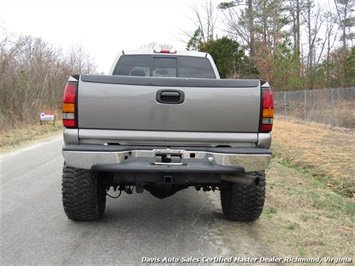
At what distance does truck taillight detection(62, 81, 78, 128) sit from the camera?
347cm

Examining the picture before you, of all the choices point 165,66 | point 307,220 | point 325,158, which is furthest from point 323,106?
point 307,220

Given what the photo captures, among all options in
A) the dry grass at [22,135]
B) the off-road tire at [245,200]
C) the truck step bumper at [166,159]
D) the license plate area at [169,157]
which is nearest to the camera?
the truck step bumper at [166,159]

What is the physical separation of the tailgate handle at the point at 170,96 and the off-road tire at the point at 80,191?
1.15 metres

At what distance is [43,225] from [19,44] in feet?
58.0

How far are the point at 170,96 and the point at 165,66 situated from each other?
6.94ft

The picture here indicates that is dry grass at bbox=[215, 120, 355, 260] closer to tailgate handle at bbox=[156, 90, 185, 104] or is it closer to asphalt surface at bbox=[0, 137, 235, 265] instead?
asphalt surface at bbox=[0, 137, 235, 265]

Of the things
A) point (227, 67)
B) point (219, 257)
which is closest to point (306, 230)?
point (219, 257)

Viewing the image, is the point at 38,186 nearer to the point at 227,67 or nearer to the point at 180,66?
the point at 180,66

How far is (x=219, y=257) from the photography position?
344 cm

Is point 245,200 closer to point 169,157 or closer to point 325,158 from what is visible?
point 169,157

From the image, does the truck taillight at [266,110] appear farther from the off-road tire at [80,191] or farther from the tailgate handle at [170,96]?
the off-road tire at [80,191]

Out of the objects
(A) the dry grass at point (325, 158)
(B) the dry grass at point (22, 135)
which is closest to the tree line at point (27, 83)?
(B) the dry grass at point (22, 135)

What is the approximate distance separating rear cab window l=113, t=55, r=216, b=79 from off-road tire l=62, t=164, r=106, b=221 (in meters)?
1.99

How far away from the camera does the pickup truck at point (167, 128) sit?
3463mm
